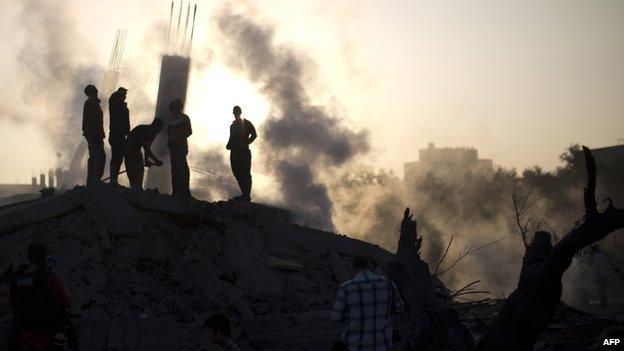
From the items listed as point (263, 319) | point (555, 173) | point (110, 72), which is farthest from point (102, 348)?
point (110, 72)

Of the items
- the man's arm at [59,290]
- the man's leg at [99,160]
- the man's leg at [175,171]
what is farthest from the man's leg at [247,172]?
the man's arm at [59,290]

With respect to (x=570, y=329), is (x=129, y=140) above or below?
above

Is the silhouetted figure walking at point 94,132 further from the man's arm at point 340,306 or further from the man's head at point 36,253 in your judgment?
the man's arm at point 340,306

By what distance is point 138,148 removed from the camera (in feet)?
43.6

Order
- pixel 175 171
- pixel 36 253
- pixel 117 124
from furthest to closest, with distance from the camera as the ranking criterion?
pixel 175 171
pixel 117 124
pixel 36 253

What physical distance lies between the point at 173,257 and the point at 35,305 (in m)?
5.28

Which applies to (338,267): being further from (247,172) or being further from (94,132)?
(94,132)

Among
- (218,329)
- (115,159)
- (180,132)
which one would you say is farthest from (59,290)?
(115,159)

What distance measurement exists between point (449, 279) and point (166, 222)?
30770 mm

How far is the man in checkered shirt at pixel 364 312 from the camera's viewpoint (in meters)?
5.88

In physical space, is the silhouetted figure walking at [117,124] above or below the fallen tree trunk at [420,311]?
above

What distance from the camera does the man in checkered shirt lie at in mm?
5879

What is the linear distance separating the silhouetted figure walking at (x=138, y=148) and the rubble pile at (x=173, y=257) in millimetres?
997

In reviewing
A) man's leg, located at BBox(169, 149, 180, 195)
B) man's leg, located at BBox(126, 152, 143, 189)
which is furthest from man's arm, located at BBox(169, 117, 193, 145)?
man's leg, located at BBox(126, 152, 143, 189)
